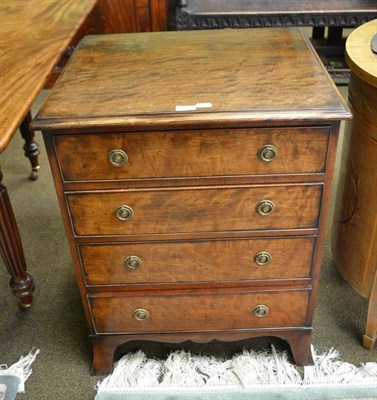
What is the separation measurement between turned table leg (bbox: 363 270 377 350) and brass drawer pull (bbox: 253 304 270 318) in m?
0.34

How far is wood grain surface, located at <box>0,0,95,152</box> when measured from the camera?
112cm

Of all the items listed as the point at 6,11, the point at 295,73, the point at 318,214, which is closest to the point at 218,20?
the point at 6,11

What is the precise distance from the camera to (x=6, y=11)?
1.80 m

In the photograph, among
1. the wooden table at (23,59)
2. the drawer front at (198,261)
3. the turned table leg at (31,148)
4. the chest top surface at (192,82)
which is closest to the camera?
the chest top surface at (192,82)

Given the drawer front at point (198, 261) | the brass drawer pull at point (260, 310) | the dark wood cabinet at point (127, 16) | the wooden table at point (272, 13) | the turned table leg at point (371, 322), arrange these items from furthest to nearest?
1. the dark wood cabinet at point (127, 16)
2. the wooden table at point (272, 13)
3. the turned table leg at point (371, 322)
4. the brass drawer pull at point (260, 310)
5. the drawer front at point (198, 261)

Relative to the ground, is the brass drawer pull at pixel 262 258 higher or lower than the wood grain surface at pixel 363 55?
lower

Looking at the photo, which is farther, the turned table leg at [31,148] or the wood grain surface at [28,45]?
the turned table leg at [31,148]

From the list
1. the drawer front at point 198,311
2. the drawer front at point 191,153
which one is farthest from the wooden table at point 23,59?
the drawer front at point 198,311

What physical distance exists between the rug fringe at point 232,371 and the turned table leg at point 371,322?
2.8 inches

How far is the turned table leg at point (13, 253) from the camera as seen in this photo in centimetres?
154

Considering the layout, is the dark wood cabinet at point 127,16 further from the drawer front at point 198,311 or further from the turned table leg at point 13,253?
the drawer front at point 198,311

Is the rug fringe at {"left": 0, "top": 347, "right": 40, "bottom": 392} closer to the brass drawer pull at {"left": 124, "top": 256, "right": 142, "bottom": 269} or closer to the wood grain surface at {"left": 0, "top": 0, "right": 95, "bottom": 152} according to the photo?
the brass drawer pull at {"left": 124, "top": 256, "right": 142, "bottom": 269}

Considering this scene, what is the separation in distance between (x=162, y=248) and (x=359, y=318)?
32.0 inches

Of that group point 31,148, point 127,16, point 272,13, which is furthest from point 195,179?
point 127,16
